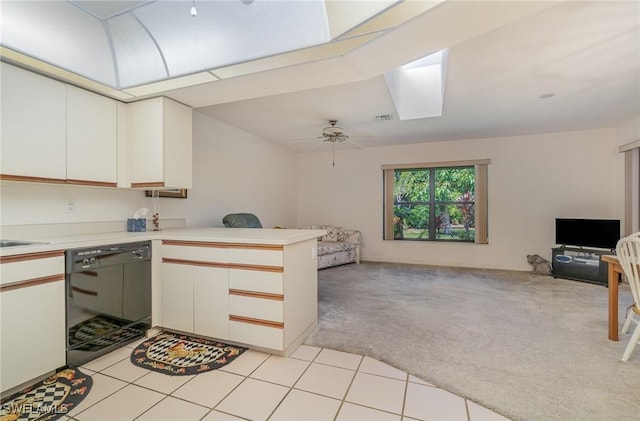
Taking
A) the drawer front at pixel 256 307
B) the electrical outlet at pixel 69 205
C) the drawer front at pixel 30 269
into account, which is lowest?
the drawer front at pixel 256 307

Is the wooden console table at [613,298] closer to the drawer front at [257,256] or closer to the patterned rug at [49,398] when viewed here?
the drawer front at [257,256]

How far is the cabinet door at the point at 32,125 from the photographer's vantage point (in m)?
1.93

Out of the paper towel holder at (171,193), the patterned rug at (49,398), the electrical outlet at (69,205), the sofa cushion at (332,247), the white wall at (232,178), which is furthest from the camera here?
the sofa cushion at (332,247)

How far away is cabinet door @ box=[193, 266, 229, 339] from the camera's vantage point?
2352 mm

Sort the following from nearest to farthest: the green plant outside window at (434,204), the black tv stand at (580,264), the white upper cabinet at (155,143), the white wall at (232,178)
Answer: the white upper cabinet at (155,143), the white wall at (232,178), the black tv stand at (580,264), the green plant outside window at (434,204)

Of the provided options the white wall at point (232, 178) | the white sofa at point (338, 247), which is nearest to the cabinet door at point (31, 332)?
the white wall at point (232, 178)

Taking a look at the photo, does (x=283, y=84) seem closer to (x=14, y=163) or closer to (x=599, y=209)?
(x=14, y=163)

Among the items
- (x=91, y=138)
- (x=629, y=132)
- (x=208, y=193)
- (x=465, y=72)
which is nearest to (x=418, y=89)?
(x=465, y=72)

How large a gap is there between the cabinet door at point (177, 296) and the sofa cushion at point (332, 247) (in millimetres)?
2865

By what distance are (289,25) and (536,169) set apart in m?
5.13

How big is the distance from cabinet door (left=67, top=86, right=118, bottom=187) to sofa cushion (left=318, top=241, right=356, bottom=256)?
10.9 ft

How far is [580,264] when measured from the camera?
14.2 feet

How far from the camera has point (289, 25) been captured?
6.10 ft

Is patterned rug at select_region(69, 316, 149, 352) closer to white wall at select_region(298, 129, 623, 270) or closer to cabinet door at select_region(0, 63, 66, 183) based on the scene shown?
cabinet door at select_region(0, 63, 66, 183)
